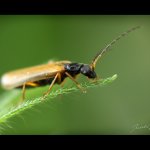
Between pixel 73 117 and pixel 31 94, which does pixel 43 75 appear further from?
pixel 73 117

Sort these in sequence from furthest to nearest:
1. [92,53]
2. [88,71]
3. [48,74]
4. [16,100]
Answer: [92,53], [16,100], [88,71], [48,74]

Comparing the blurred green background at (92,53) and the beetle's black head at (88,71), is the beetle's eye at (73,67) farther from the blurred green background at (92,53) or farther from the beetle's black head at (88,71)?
the blurred green background at (92,53)

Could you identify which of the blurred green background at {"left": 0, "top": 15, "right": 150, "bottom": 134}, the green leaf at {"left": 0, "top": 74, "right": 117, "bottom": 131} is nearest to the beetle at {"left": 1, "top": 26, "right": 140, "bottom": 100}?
the green leaf at {"left": 0, "top": 74, "right": 117, "bottom": 131}

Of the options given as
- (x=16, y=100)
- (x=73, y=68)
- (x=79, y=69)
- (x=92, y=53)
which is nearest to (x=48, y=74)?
(x=73, y=68)

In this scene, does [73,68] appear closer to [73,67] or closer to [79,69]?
[73,67]

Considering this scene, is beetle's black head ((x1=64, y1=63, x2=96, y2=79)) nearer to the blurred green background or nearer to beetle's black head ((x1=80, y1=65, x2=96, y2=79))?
beetle's black head ((x1=80, y1=65, x2=96, y2=79))
